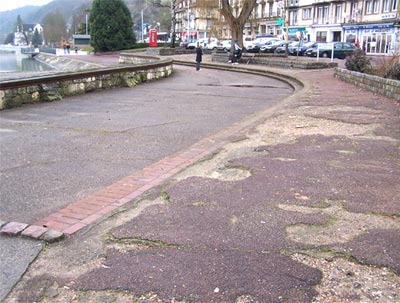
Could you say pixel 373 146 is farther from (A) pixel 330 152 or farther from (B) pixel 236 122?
(B) pixel 236 122

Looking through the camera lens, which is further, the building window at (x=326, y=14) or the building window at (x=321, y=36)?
the building window at (x=321, y=36)

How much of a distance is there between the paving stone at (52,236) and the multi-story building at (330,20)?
119ft

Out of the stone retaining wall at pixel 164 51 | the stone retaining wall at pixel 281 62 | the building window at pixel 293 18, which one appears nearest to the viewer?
the stone retaining wall at pixel 281 62

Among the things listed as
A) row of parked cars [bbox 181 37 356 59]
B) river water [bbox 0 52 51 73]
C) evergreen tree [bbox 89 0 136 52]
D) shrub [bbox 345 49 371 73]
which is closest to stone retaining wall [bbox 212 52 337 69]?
row of parked cars [bbox 181 37 356 59]

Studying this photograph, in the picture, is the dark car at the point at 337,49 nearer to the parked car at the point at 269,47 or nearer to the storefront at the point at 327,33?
the parked car at the point at 269,47

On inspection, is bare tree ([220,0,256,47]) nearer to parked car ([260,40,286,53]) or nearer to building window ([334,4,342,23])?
parked car ([260,40,286,53])

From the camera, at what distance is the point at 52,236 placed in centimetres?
401

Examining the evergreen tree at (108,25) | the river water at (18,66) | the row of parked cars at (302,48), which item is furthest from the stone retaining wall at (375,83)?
the evergreen tree at (108,25)

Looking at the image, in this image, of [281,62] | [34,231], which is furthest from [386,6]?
[34,231]

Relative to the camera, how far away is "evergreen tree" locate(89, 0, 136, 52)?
60.3m

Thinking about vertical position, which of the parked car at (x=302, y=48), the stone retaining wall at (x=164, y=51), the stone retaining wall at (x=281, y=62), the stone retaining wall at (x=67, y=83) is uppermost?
the parked car at (x=302, y=48)

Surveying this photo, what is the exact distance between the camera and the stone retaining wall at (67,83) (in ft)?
38.6

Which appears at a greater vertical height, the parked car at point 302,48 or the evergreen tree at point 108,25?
the evergreen tree at point 108,25

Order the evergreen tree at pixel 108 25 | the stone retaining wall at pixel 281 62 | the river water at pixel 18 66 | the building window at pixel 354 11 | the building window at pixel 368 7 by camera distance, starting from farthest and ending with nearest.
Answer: the building window at pixel 354 11 → the evergreen tree at pixel 108 25 → the building window at pixel 368 7 → the river water at pixel 18 66 → the stone retaining wall at pixel 281 62
